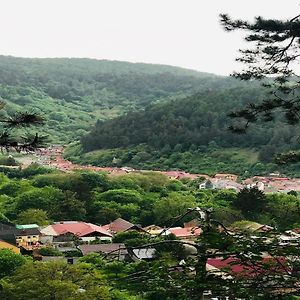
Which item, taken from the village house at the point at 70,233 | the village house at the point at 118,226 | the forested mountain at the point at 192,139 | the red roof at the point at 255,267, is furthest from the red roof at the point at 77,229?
the forested mountain at the point at 192,139

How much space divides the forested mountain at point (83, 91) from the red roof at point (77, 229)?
195ft

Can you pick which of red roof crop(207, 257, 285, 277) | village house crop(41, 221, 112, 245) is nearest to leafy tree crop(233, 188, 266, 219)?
village house crop(41, 221, 112, 245)

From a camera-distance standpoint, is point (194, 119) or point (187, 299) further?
point (194, 119)

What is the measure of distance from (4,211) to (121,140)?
3472cm

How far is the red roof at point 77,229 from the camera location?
95.9 ft

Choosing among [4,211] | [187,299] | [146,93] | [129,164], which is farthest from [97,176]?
[146,93]

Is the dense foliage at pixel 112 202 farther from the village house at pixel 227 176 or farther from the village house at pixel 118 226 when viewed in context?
the village house at pixel 227 176

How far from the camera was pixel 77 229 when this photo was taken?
30094 mm

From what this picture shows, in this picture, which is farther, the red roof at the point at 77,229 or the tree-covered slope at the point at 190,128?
the tree-covered slope at the point at 190,128

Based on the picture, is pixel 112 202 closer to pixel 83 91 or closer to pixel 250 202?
pixel 250 202

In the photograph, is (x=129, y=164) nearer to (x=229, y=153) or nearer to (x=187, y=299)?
(x=229, y=153)

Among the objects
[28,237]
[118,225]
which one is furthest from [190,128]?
[28,237]

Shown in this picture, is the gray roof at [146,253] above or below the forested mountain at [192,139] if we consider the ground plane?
above

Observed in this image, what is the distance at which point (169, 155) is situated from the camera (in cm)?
6344
